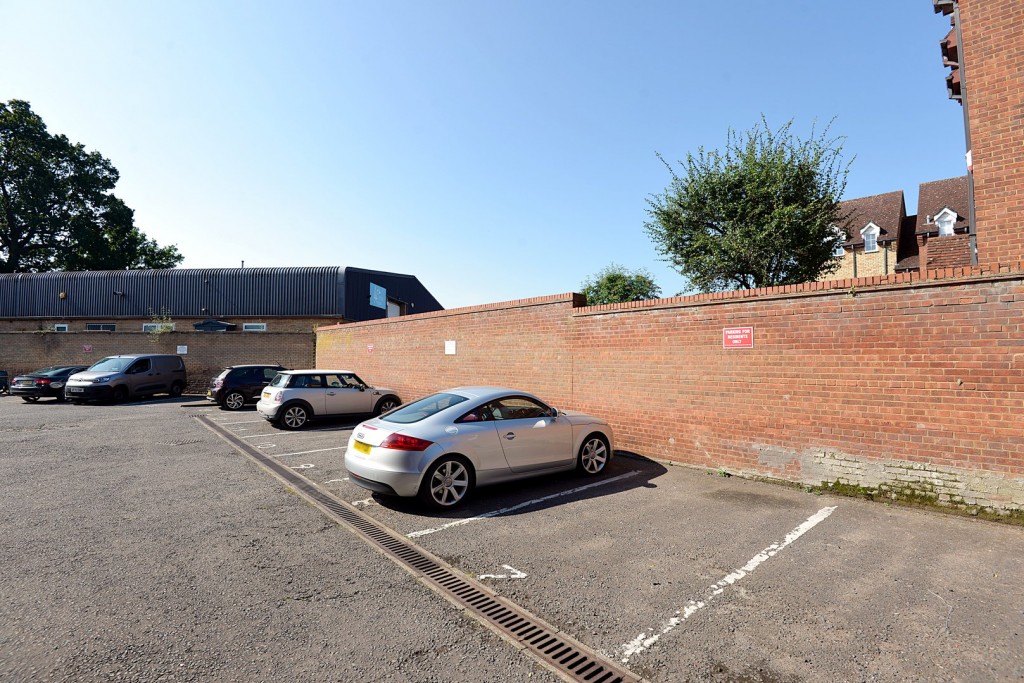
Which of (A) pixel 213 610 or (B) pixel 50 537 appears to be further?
(B) pixel 50 537

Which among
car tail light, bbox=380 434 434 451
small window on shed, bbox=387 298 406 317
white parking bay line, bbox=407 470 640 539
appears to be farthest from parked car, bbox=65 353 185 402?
white parking bay line, bbox=407 470 640 539

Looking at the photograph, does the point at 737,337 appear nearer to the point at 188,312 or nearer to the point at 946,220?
the point at 946,220

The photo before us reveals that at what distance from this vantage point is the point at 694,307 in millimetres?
7918

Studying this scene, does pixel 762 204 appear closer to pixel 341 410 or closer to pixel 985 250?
pixel 985 250

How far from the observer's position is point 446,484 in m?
5.83

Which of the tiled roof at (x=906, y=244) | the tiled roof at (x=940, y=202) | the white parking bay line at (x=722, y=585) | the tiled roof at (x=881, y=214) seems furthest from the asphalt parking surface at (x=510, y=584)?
the tiled roof at (x=906, y=244)

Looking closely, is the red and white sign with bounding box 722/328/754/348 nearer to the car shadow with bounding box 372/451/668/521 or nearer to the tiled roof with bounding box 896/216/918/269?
the car shadow with bounding box 372/451/668/521

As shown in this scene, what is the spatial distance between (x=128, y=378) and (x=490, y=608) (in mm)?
21529

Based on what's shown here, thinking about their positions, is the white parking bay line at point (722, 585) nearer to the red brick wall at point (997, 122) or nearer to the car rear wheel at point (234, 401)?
the red brick wall at point (997, 122)

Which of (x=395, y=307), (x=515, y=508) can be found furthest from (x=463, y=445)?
(x=395, y=307)

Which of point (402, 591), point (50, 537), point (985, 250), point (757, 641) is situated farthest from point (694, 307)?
point (50, 537)

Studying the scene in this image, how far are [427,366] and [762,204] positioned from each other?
390 inches

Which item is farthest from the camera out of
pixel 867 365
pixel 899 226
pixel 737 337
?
pixel 899 226

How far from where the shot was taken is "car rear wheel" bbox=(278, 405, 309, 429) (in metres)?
11.9
